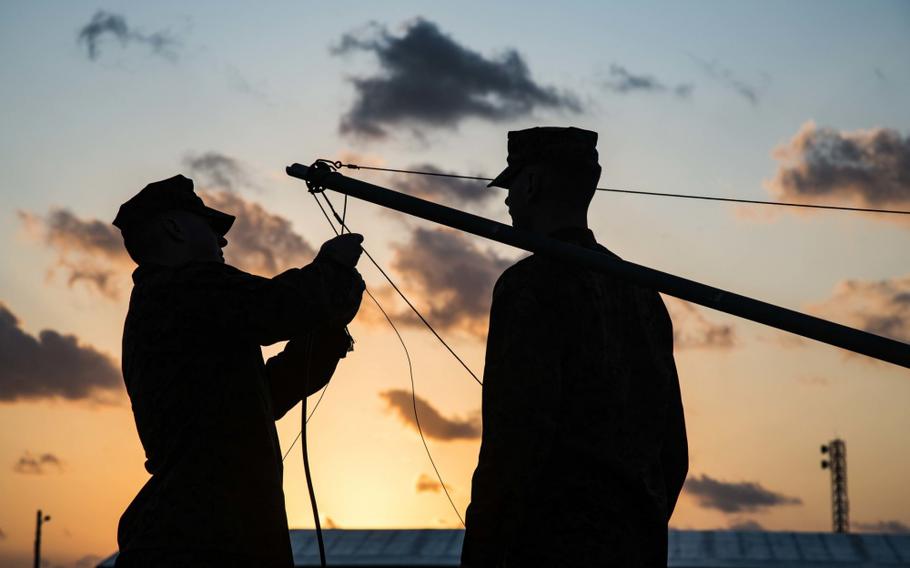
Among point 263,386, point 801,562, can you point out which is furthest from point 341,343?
point 801,562

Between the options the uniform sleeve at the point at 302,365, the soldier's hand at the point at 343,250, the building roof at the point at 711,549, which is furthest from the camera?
the building roof at the point at 711,549

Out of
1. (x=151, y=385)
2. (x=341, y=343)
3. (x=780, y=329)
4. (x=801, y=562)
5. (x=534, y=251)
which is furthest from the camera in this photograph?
(x=801, y=562)

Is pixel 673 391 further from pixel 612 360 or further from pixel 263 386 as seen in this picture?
pixel 263 386

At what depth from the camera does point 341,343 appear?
6.90 metres

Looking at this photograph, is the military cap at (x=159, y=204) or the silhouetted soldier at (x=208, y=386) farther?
the military cap at (x=159, y=204)

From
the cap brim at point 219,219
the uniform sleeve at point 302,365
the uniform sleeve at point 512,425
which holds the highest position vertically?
the cap brim at point 219,219

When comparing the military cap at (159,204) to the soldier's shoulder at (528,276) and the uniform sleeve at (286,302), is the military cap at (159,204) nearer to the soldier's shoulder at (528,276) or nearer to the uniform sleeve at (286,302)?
the uniform sleeve at (286,302)

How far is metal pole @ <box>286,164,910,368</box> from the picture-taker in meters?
5.11

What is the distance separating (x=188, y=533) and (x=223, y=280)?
47.0 inches

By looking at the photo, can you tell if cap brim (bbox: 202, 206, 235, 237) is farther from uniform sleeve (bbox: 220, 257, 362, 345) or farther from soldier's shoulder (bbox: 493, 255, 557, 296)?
soldier's shoulder (bbox: 493, 255, 557, 296)

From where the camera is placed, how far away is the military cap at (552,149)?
6.21 m

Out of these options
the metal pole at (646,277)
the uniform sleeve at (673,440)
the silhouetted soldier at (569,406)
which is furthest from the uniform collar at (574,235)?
the uniform sleeve at (673,440)

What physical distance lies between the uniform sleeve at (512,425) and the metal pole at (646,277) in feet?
1.13

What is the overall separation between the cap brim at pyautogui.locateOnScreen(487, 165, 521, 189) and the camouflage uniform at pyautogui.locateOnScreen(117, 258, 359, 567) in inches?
32.5
